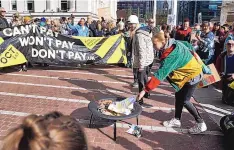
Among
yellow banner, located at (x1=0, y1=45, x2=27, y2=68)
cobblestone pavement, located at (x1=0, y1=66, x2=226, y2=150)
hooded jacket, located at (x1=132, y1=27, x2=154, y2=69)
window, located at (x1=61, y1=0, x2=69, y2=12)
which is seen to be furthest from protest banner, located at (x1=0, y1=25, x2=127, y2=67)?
window, located at (x1=61, y1=0, x2=69, y2=12)

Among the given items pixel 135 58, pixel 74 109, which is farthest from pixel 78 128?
pixel 135 58

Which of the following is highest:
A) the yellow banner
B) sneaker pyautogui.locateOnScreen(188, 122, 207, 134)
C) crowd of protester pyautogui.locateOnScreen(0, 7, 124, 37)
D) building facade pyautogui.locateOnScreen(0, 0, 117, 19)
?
building facade pyautogui.locateOnScreen(0, 0, 117, 19)

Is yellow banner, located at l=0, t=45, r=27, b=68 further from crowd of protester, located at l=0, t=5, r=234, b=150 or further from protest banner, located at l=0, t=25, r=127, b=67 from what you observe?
crowd of protester, located at l=0, t=5, r=234, b=150

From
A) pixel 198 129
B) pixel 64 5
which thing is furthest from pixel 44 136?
pixel 64 5

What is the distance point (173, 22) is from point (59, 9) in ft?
76.5

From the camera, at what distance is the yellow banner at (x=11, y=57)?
8.38 meters

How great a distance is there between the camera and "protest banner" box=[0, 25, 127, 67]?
8578 mm

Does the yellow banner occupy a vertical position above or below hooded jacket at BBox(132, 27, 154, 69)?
below

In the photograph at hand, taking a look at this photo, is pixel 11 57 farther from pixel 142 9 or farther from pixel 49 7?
pixel 142 9

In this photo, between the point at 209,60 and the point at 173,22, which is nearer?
the point at 209,60

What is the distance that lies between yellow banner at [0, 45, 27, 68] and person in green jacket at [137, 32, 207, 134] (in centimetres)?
583

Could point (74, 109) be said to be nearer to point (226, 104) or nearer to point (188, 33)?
point (226, 104)

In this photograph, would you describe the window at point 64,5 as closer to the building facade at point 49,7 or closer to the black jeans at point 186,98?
the building facade at point 49,7

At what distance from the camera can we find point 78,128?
118 cm
